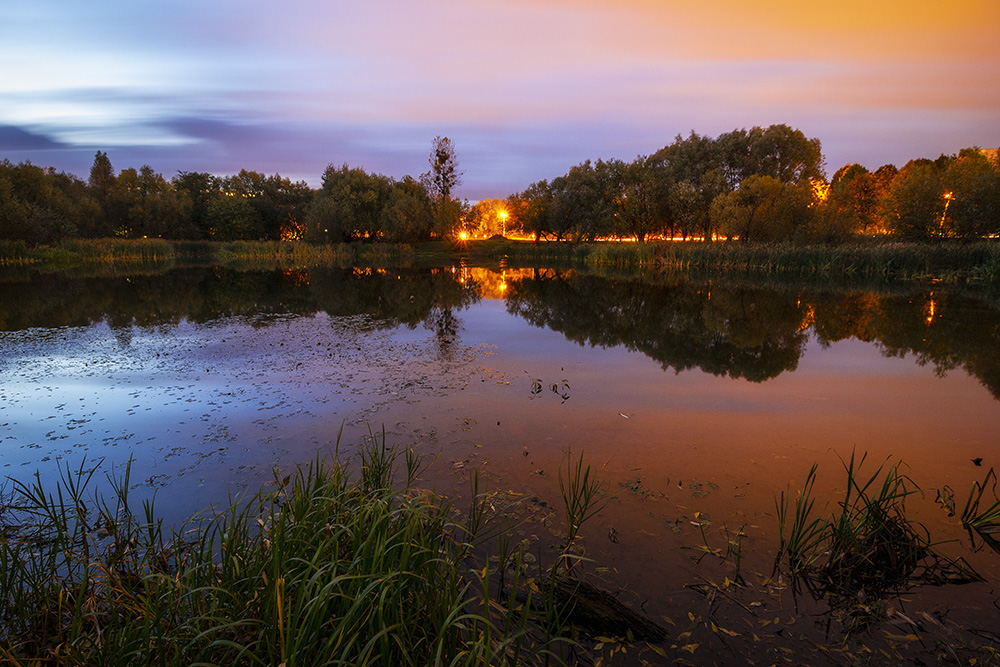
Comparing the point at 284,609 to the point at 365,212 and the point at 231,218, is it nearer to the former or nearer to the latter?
the point at 365,212

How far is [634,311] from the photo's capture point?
18297 millimetres

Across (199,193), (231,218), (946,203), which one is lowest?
(946,203)

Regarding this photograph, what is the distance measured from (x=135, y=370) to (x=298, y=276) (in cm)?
2427

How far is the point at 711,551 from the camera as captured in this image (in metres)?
4.09

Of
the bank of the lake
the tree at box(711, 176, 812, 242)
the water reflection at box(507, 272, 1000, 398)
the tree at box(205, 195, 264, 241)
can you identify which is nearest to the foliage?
the bank of the lake

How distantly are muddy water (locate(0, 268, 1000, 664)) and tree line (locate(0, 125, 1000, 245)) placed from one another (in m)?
22.9

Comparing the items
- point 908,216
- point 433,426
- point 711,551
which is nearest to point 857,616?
point 711,551

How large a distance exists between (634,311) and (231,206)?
222 feet

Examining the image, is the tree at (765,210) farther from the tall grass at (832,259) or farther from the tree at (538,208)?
the tree at (538,208)

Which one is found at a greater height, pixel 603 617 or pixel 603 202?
pixel 603 202

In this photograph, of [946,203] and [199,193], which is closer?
[946,203]

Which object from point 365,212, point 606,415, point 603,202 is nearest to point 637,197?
Result: point 603,202

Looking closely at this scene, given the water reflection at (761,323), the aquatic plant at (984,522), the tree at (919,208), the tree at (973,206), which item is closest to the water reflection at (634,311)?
the water reflection at (761,323)

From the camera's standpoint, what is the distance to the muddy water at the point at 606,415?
13.0 ft
